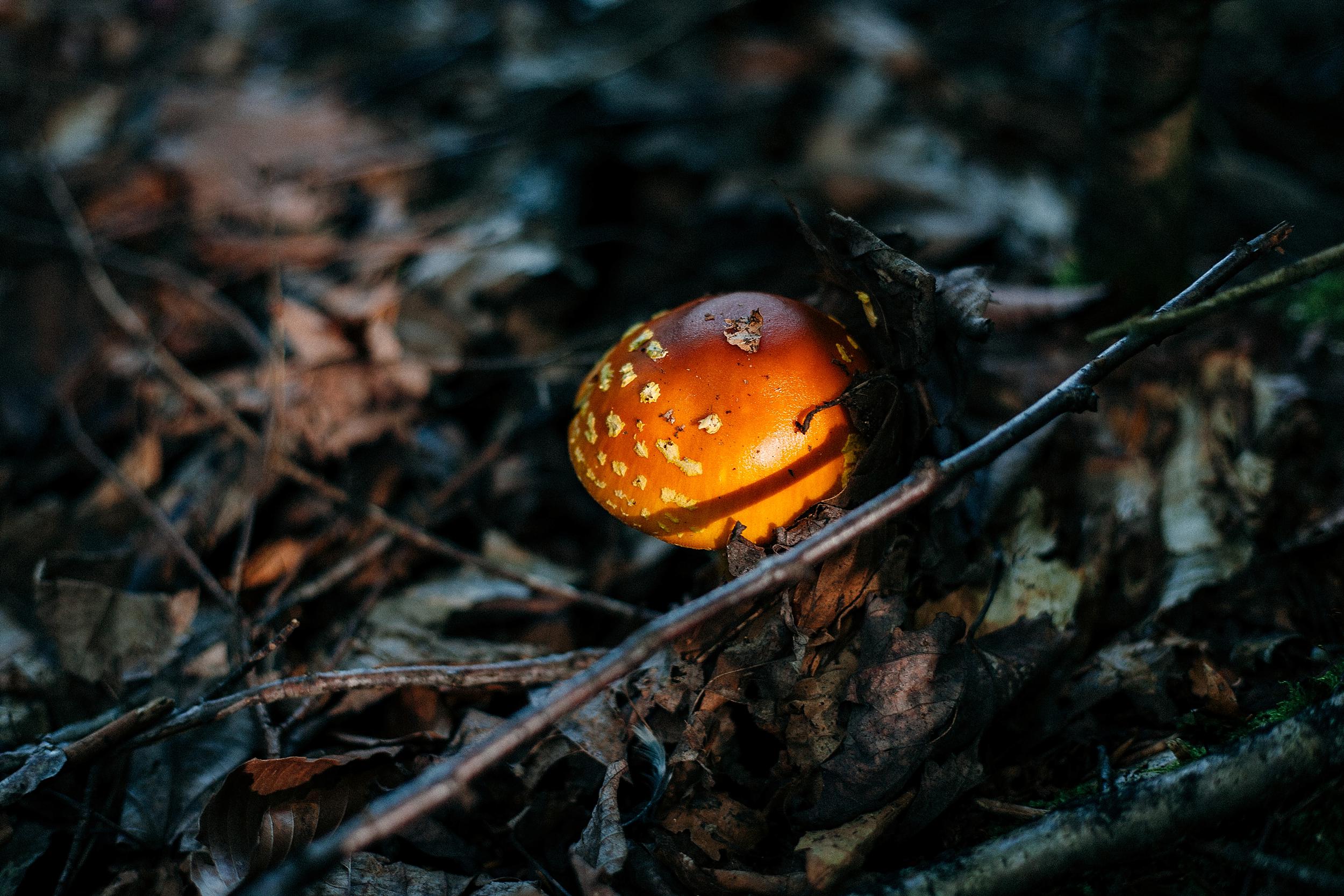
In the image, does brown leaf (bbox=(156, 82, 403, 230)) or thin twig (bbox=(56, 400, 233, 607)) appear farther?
brown leaf (bbox=(156, 82, 403, 230))

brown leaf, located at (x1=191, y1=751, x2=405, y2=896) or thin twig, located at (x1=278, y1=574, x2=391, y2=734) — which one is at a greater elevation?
brown leaf, located at (x1=191, y1=751, x2=405, y2=896)

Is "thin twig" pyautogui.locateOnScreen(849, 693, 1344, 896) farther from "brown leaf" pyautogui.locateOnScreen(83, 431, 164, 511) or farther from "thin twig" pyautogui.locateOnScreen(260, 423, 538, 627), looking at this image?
"brown leaf" pyautogui.locateOnScreen(83, 431, 164, 511)

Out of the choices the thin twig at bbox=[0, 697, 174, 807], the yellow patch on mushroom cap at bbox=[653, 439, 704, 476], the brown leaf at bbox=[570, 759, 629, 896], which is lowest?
the brown leaf at bbox=[570, 759, 629, 896]

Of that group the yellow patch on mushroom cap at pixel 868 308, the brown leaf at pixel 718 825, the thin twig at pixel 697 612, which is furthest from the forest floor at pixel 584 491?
the thin twig at pixel 697 612

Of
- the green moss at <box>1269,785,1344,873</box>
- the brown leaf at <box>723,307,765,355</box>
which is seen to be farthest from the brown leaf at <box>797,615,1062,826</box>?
the brown leaf at <box>723,307,765,355</box>

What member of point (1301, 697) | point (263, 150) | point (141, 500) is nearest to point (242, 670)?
point (141, 500)

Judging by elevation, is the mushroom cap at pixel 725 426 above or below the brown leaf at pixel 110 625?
above

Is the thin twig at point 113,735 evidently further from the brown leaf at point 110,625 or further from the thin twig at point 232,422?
the thin twig at point 232,422
